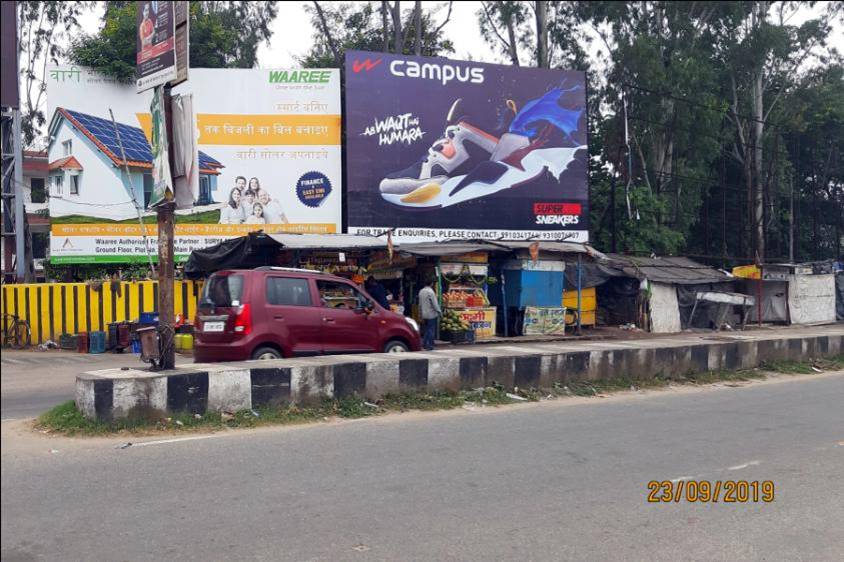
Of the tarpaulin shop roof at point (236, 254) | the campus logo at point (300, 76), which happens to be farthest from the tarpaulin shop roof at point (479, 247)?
the campus logo at point (300, 76)

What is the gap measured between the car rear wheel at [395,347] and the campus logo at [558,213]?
1268 cm

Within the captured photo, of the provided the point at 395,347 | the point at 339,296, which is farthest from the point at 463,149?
the point at 339,296

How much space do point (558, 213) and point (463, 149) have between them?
12.0 feet

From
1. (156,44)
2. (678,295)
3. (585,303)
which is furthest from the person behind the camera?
(678,295)

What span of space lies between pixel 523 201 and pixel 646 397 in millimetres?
14079

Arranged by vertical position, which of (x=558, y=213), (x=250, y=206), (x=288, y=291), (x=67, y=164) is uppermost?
(x=67, y=164)

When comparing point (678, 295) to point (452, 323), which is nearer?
point (452, 323)

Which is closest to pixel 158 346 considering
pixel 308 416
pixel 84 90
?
pixel 308 416

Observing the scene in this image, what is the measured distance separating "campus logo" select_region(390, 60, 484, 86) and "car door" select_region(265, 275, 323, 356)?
13196 millimetres

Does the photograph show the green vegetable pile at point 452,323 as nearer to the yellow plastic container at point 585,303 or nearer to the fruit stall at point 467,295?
the fruit stall at point 467,295

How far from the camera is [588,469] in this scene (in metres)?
6.91

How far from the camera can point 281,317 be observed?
11.3m

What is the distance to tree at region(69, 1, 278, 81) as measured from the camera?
22359mm
